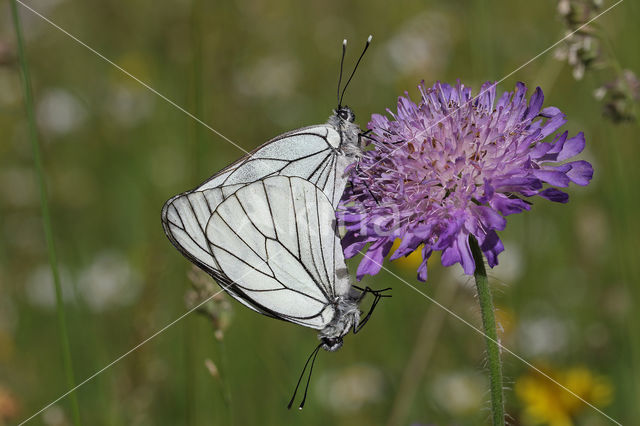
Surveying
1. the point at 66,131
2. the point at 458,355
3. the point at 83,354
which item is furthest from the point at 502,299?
the point at 66,131

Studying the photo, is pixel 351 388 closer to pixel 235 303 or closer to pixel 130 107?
pixel 235 303

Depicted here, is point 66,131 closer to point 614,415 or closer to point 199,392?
point 199,392

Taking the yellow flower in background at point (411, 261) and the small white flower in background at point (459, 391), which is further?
the yellow flower in background at point (411, 261)

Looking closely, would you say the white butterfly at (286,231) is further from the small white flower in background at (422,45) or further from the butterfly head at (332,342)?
the small white flower in background at (422,45)

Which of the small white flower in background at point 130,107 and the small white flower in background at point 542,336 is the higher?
the small white flower in background at point 130,107

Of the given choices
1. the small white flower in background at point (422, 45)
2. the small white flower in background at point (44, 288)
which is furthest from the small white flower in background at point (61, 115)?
the small white flower in background at point (422, 45)

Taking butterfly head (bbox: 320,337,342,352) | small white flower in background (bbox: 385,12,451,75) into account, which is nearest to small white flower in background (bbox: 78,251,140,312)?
butterfly head (bbox: 320,337,342,352)
